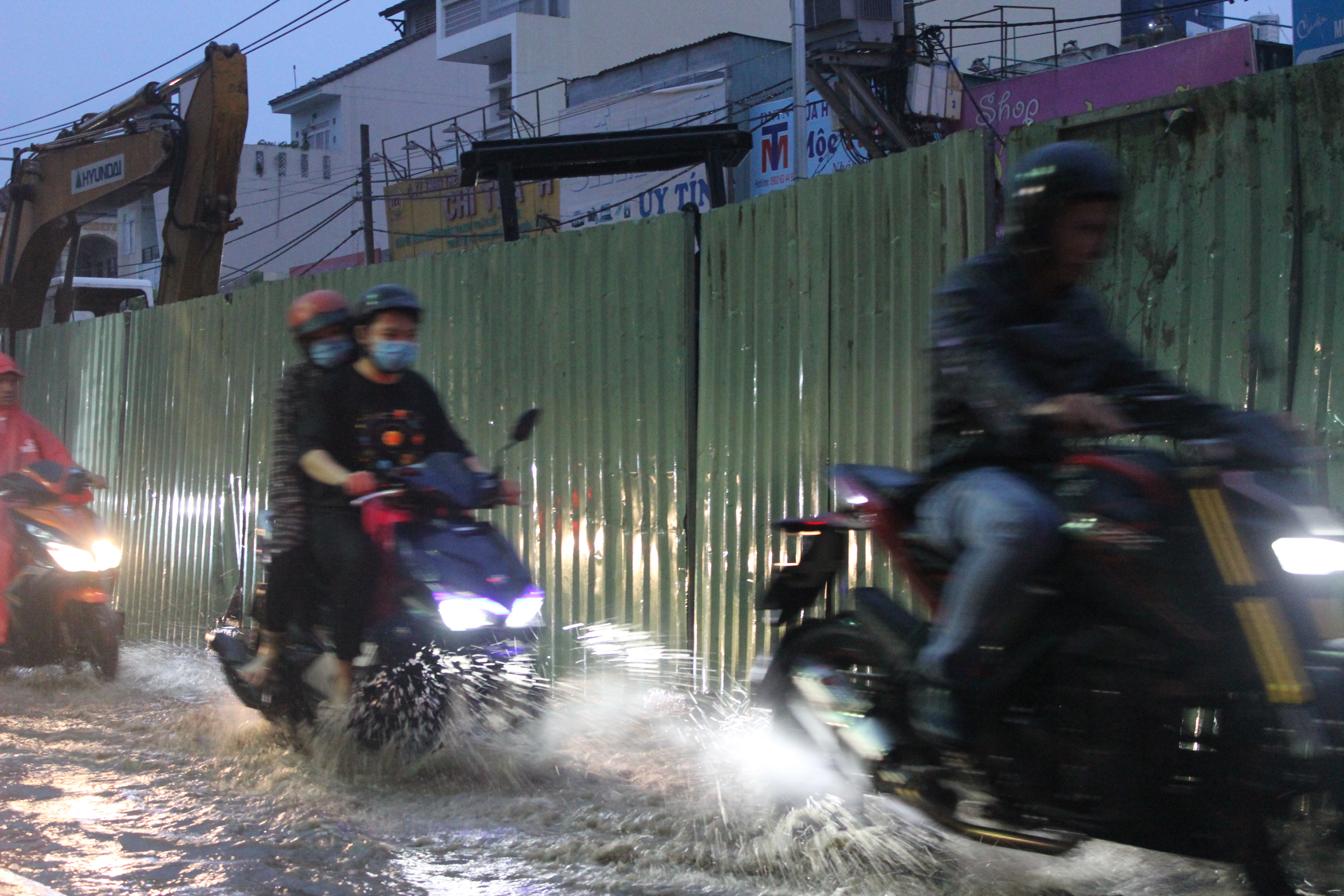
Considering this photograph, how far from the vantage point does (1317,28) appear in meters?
18.5

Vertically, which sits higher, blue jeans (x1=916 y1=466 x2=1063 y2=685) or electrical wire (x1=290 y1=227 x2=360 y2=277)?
electrical wire (x1=290 y1=227 x2=360 y2=277)

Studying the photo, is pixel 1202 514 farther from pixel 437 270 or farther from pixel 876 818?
pixel 437 270

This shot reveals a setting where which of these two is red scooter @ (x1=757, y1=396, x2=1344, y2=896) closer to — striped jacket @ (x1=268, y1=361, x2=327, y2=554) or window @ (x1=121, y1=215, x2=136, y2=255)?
striped jacket @ (x1=268, y1=361, x2=327, y2=554)

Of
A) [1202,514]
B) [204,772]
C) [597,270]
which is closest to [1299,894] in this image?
[1202,514]

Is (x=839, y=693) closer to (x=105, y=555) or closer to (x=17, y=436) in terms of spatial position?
(x=105, y=555)

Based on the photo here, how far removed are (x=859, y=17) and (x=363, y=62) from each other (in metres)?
31.7

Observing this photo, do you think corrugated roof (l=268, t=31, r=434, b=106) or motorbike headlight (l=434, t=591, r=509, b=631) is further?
corrugated roof (l=268, t=31, r=434, b=106)

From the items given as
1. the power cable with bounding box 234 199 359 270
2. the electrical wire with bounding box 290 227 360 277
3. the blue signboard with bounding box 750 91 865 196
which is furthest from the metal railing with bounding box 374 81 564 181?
the blue signboard with bounding box 750 91 865 196

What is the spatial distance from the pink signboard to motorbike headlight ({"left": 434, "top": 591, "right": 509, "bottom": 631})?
18.5m

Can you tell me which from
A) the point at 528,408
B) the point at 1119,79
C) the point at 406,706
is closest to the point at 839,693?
the point at 406,706

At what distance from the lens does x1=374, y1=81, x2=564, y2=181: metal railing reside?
35531 mm

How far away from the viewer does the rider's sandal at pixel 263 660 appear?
18.1 ft

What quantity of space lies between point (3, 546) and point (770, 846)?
568 centimetres

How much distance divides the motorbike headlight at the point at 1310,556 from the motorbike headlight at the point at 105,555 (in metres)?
6.94
